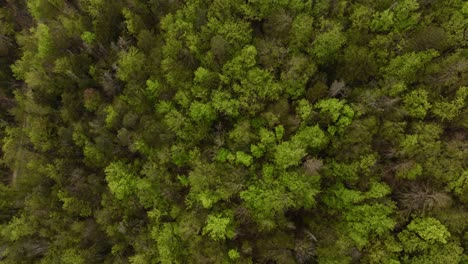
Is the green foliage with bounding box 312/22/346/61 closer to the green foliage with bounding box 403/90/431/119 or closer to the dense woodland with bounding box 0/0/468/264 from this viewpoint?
the dense woodland with bounding box 0/0/468/264

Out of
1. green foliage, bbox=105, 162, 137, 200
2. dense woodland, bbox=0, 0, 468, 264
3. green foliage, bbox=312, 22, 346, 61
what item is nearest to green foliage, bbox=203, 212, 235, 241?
dense woodland, bbox=0, 0, 468, 264

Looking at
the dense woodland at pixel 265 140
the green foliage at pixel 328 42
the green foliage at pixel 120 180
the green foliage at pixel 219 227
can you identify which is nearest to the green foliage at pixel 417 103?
the dense woodland at pixel 265 140

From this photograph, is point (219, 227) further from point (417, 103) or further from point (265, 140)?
point (417, 103)

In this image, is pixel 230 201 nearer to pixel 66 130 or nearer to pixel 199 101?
pixel 199 101

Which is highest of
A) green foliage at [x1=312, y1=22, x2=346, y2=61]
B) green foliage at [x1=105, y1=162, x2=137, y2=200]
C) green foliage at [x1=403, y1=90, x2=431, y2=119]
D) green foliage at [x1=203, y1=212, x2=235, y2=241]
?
green foliage at [x1=312, y1=22, x2=346, y2=61]

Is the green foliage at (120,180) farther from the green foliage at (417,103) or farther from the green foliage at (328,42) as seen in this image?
the green foliage at (417,103)

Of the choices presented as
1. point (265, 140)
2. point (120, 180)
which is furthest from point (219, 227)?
point (120, 180)

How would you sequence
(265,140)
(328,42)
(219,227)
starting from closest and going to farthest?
(219,227), (265,140), (328,42)

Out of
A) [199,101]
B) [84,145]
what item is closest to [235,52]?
[199,101]

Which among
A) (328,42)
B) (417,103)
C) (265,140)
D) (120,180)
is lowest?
(120,180)
